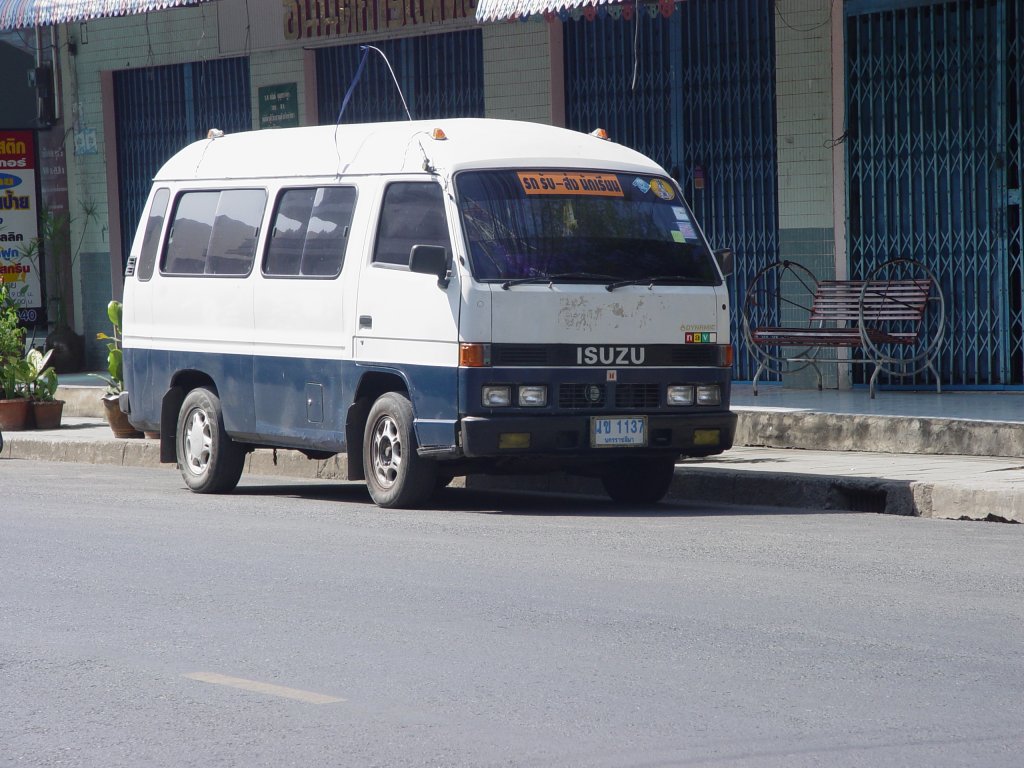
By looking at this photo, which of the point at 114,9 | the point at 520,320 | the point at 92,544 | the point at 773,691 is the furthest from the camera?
the point at 114,9

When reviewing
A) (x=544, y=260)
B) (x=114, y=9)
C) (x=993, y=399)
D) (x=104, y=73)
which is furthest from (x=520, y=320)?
(x=104, y=73)

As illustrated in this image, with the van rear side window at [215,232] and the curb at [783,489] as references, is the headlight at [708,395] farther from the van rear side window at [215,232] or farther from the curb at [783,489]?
the van rear side window at [215,232]

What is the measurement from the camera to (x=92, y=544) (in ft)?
30.1

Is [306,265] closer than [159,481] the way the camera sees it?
Yes

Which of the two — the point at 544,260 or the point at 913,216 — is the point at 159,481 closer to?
the point at 544,260

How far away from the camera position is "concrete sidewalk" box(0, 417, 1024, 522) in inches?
394

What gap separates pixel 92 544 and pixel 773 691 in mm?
4738

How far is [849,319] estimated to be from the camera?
15.2 m

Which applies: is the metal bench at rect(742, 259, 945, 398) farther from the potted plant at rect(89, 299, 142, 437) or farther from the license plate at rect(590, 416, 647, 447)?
the potted plant at rect(89, 299, 142, 437)

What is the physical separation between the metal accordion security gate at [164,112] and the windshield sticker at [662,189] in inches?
404

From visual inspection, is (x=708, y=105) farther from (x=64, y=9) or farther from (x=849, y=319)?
(x=64, y=9)

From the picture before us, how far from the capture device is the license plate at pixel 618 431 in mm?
10172

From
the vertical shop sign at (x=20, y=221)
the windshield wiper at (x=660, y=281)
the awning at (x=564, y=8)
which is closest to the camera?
the windshield wiper at (x=660, y=281)

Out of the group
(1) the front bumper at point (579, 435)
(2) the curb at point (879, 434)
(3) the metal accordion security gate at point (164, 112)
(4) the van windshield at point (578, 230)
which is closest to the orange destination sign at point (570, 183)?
(4) the van windshield at point (578, 230)
